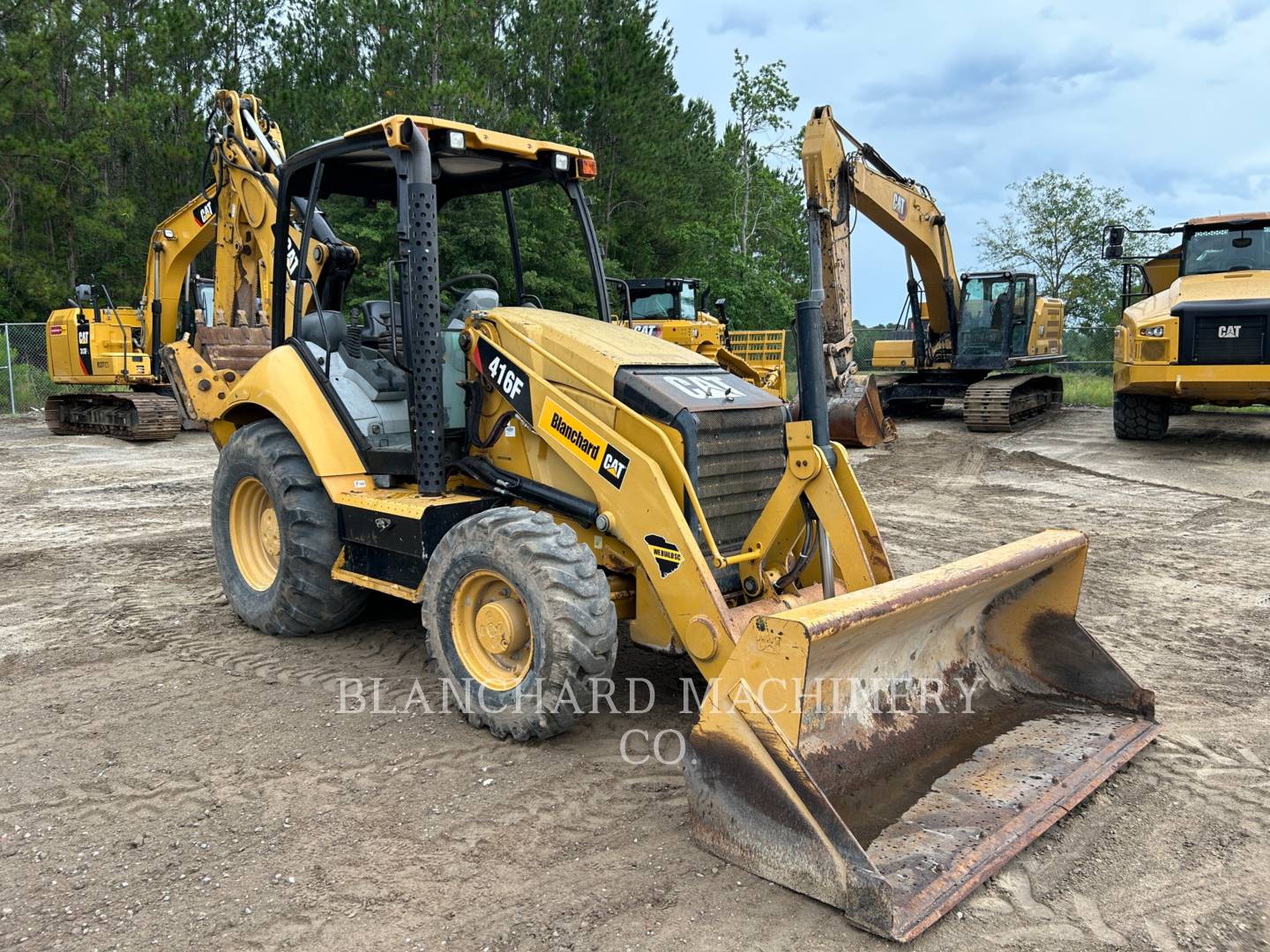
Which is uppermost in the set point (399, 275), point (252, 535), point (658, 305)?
point (658, 305)

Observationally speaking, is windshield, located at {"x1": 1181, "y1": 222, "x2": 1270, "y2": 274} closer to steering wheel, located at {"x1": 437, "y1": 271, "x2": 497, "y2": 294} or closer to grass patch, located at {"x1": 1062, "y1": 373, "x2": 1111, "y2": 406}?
grass patch, located at {"x1": 1062, "y1": 373, "x2": 1111, "y2": 406}

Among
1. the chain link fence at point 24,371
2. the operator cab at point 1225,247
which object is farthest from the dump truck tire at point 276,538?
the chain link fence at point 24,371

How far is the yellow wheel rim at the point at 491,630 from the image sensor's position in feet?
12.9

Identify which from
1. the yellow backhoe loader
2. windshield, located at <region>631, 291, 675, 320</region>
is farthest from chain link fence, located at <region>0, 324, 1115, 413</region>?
the yellow backhoe loader

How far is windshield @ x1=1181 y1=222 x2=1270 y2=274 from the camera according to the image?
43.6ft

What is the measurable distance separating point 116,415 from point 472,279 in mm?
13265

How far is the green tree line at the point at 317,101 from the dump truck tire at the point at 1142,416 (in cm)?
1619

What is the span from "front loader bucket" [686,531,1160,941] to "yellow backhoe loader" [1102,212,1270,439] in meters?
9.61

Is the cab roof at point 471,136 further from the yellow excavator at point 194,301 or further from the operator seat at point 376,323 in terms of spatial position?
the yellow excavator at point 194,301

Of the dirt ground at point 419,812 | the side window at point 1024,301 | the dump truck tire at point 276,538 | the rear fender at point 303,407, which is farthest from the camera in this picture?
the side window at point 1024,301

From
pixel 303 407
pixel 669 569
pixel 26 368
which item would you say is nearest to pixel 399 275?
pixel 303 407

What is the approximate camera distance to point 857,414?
14062mm

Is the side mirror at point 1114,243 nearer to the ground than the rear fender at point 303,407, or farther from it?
farther from it

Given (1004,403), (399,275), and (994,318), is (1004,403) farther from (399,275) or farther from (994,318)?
(399,275)
